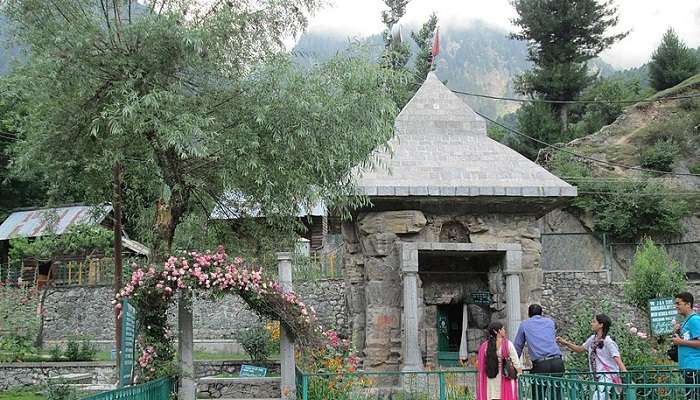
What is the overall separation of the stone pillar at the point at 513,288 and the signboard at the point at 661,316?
2876 millimetres

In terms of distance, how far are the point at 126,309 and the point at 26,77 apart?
3.52m

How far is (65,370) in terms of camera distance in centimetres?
1658

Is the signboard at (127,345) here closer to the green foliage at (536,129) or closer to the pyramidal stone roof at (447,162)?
the pyramidal stone roof at (447,162)

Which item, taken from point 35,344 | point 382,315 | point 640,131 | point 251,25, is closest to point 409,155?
point 382,315

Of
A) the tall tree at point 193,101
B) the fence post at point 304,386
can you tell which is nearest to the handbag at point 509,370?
the fence post at point 304,386

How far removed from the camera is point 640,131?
3147 cm

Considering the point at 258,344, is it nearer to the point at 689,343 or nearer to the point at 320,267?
the point at 320,267

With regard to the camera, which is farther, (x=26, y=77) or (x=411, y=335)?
(x=411, y=335)

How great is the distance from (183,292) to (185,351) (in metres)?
0.91

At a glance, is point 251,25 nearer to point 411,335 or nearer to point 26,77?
point 26,77

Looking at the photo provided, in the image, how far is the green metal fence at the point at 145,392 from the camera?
244 inches

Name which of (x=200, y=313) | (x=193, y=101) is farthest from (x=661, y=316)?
(x=200, y=313)

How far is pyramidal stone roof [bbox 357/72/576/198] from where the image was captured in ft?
39.3

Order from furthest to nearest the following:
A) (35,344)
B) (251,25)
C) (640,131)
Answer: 1. (640,131)
2. (35,344)
3. (251,25)
